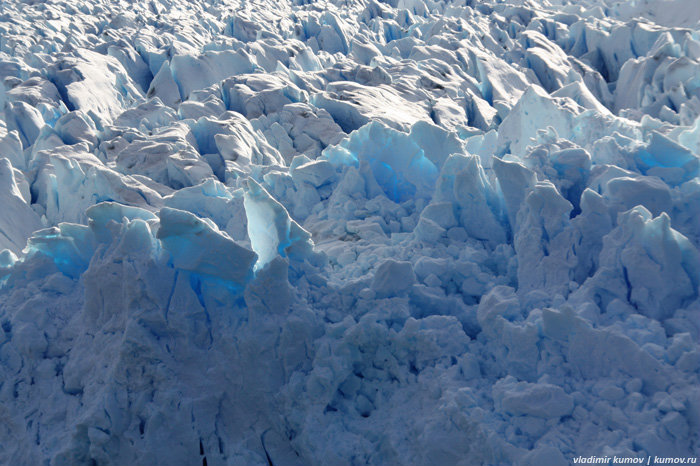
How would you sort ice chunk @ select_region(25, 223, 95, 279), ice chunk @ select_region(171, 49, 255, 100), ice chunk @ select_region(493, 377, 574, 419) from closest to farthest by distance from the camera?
ice chunk @ select_region(493, 377, 574, 419) < ice chunk @ select_region(25, 223, 95, 279) < ice chunk @ select_region(171, 49, 255, 100)

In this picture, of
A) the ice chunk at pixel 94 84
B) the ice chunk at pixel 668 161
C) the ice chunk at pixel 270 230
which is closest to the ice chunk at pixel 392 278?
the ice chunk at pixel 270 230

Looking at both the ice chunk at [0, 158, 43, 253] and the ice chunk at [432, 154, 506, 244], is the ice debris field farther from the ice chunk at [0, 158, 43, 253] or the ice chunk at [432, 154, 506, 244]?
the ice chunk at [0, 158, 43, 253]

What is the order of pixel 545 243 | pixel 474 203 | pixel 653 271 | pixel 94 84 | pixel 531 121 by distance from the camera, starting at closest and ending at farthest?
pixel 653 271, pixel 545 243, pixel 474 203, pixel 531 121, pixel 94 84

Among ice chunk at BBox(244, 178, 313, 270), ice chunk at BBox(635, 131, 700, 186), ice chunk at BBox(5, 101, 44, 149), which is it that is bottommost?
ice chunk at BBox(5, 101, 44, 149)

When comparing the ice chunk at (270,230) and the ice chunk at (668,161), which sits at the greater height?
the ice chunk at (668,161)

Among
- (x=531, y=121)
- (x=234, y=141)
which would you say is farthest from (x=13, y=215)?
(x=531, y=121)

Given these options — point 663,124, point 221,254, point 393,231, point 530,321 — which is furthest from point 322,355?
point 663,124

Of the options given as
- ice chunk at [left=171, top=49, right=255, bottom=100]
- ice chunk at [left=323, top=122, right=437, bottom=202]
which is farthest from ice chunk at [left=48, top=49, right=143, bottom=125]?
ice chunk at [left=323, top=122, right=437, bottom=202]

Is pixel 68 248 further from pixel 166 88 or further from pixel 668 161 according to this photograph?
pixel 166 88

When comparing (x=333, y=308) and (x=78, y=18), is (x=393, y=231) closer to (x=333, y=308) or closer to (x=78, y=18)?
(x=333, y=308)

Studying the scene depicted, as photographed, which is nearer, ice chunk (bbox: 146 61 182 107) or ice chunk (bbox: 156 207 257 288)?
ice chunk (bbox: 156 207 257 288)

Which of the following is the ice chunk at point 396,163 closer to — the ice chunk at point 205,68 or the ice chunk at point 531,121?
the ice chunk at point 531,121
